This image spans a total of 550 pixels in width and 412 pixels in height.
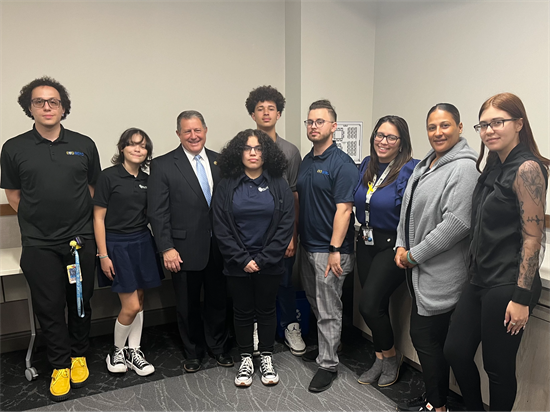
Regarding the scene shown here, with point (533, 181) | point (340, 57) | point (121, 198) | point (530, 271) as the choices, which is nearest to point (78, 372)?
point (121, 198)

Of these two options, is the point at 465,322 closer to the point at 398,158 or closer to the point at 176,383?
the point at 398,158

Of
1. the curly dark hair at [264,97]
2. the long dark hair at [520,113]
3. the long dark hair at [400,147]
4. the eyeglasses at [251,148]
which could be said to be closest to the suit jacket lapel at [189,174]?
the eyeglasses at [251,148]

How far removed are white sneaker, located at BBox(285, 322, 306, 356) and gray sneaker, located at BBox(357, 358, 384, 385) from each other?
49 centimetres

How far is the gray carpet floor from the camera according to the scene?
2.38 metres

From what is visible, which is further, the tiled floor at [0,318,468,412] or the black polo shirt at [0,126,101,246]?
the tiled floor at [0,318,468,412]

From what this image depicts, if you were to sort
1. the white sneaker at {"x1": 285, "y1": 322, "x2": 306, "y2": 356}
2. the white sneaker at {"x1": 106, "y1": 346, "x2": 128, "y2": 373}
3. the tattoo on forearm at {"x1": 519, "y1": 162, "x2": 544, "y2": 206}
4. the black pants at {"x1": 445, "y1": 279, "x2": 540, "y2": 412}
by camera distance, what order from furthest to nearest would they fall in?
the white sneaker at {"x1": 285, "y1": 322, "x2": 306, "y2": 356}, the white sneaker at {"x1": 106, "y1": 346, "x2": 128, "y2": 373}, the black pants at {"x1": 445, "y1": 279, "x2": 540, "y2": 412}, the tattoo on forearm at {"x1": 519, "y1": 162, "x2": 544, "y2": 206}

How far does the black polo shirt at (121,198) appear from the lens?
8.21 ft

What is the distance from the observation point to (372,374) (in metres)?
2.61

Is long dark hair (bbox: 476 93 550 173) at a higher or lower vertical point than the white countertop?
higher

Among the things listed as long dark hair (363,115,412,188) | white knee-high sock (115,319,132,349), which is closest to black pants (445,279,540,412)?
long dark hair (363,115,412,188)

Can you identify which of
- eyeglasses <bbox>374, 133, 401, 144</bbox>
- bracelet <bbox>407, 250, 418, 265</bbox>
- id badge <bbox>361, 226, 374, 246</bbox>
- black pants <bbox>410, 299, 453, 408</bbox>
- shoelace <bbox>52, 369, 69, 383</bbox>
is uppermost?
eyeglasses <bbox>374, 133, 401, 144</bbox>

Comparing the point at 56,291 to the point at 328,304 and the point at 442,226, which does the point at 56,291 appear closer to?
the point at 328,304

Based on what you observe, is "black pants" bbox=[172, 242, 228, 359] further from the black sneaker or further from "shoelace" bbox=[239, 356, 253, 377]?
the black sneaker

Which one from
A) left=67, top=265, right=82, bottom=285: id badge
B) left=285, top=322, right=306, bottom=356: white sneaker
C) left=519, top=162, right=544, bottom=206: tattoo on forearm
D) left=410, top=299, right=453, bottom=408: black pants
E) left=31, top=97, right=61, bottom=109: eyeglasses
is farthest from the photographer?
left=285, top=322, right=306, bottom=356: white sneaker
